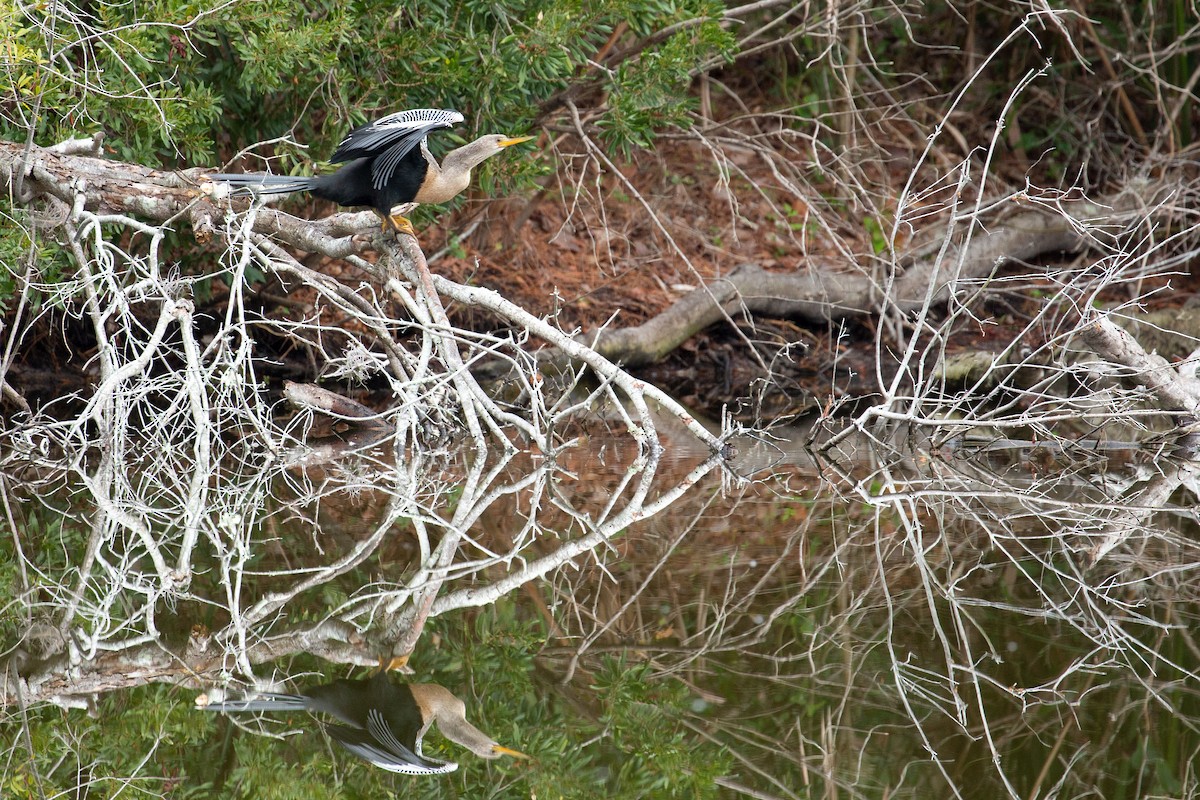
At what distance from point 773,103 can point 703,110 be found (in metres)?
1.46

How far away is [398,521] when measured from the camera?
3762mm

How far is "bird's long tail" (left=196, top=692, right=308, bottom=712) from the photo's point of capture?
7.56ft

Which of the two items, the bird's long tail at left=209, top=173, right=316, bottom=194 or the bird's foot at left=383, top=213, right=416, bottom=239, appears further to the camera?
the bird's foot at left=383, top=213, right=416, bottom=239

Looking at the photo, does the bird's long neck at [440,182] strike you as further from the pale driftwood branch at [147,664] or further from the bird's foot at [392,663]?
the bird's foot at [392,663]

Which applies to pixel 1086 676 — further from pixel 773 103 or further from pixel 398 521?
pixel 773 103

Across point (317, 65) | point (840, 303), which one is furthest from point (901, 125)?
point (317, 65)

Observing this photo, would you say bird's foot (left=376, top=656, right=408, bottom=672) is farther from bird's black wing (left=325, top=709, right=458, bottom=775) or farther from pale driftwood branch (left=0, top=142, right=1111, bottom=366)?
pale driftwood branch (left=0, top=142, right=1111, bottom=366)

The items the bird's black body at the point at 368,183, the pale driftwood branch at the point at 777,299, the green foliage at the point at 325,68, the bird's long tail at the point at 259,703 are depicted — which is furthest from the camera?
the pale driftwood branch at the point at 777,299

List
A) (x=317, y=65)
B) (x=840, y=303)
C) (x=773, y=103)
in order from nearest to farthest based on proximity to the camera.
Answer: (x=317, y=65) → (x=840, y=303) → (x=773, y=103)

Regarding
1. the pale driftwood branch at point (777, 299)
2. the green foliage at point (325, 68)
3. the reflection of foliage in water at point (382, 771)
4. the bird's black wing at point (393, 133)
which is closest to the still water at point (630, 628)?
the reflection of foliage in water at point (382, 771)

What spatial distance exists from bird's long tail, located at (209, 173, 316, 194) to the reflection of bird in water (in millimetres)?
1727

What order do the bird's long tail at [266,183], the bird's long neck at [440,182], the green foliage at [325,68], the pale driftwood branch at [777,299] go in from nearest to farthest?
the bird's long tail at [266,183] < the bird's long neck at [440,182] < the green foliage at [325,68] < the pale driftwood branch at [777,299]

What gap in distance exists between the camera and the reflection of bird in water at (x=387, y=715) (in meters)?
2.16

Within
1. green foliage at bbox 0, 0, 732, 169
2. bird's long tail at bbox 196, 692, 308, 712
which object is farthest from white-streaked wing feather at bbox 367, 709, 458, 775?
green foliage at bbox 0, 0, 732, 169
